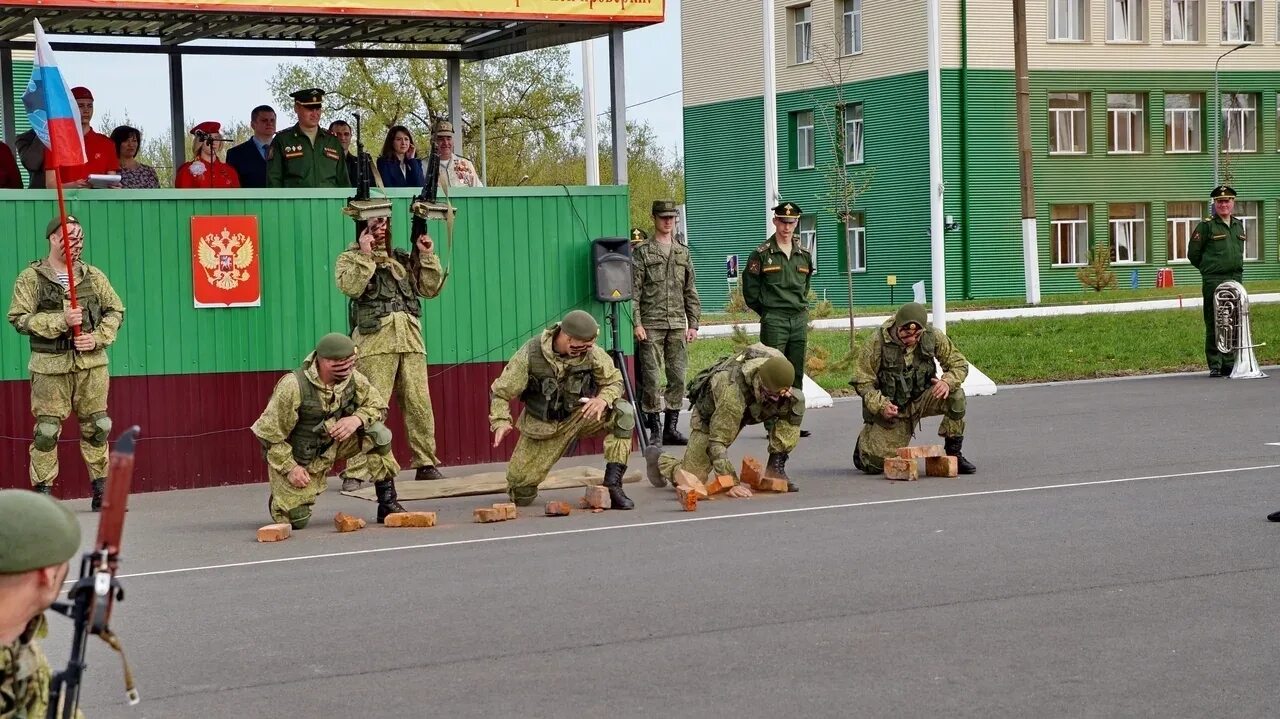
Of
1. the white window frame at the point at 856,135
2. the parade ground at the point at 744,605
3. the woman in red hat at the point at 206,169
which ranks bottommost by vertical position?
the parade ground at the point at 744,605

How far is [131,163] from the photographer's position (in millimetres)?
14734

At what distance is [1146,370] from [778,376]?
41.6 feet

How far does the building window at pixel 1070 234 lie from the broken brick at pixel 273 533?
147 ft

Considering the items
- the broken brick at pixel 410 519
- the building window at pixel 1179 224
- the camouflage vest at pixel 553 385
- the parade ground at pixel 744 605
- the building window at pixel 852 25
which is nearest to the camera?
the parade ground at pixel 744 605

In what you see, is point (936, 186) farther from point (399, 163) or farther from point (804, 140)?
point (804, 140)

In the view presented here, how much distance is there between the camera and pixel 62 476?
13641 mm

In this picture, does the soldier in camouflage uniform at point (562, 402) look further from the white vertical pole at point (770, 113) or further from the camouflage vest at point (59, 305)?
the white vertical pole at point (770, 113)

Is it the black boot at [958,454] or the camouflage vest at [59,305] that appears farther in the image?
the black boot at [958,454]

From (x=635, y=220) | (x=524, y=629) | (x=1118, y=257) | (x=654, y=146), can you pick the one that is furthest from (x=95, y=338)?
(x=654, y=146)

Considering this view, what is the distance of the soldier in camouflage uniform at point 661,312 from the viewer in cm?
1570

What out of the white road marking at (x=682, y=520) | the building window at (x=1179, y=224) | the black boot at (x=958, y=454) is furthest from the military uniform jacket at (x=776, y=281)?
the building window at (x=1179, y=224)

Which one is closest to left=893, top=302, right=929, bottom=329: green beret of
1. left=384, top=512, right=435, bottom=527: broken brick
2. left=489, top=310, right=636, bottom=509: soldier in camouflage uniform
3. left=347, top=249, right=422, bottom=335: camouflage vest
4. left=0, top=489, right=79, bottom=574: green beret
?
left=489, top=310, right=636, bottom=509: soldier in camouflage uniform

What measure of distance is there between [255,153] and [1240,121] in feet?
152

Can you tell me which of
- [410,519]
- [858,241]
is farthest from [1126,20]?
[410,519]
